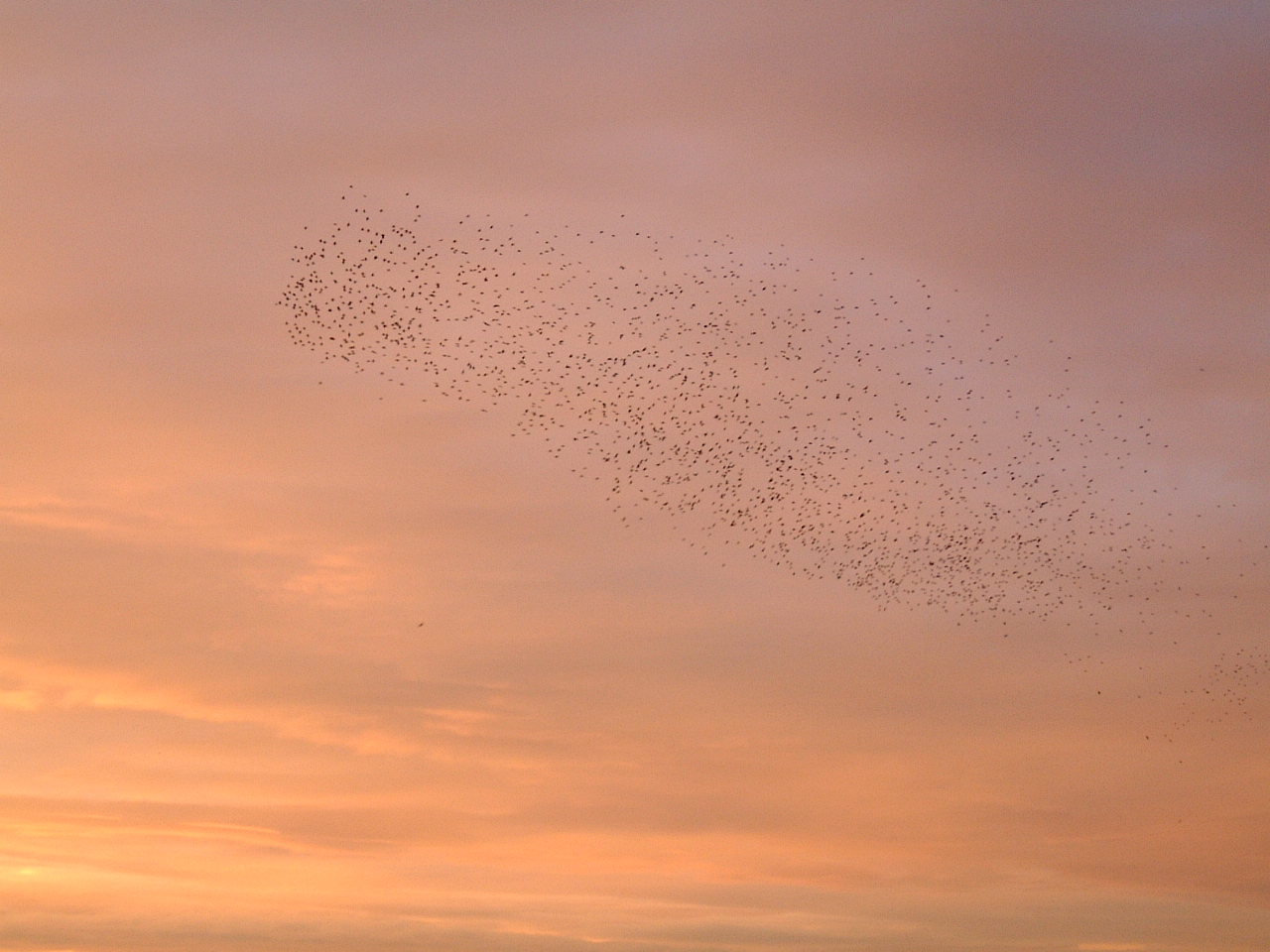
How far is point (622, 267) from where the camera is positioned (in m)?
50.0

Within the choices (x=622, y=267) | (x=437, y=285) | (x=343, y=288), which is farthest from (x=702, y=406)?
(x=343, y=288)

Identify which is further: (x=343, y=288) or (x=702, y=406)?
(x=702, y=406)

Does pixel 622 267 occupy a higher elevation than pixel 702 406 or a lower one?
higher

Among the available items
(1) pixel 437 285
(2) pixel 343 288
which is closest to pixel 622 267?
(1) pixel 437 285

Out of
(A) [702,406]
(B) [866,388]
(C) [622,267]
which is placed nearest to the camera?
(C) [622,267]

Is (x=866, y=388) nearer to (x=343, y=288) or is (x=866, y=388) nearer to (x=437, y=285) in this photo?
(x=437, y=285)

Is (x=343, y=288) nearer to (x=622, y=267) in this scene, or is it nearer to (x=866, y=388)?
(x=622, y=267)

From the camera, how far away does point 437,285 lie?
2055 inches

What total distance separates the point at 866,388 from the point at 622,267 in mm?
24769

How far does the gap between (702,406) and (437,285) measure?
67.0 feet

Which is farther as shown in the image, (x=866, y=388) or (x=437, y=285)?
(x=866, y=388)

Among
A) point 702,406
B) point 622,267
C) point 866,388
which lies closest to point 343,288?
point 622,267

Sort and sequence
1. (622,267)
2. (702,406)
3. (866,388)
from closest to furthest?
(622,267), (702,406), (866,388)

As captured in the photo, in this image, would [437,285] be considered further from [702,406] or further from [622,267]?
[702,406]
